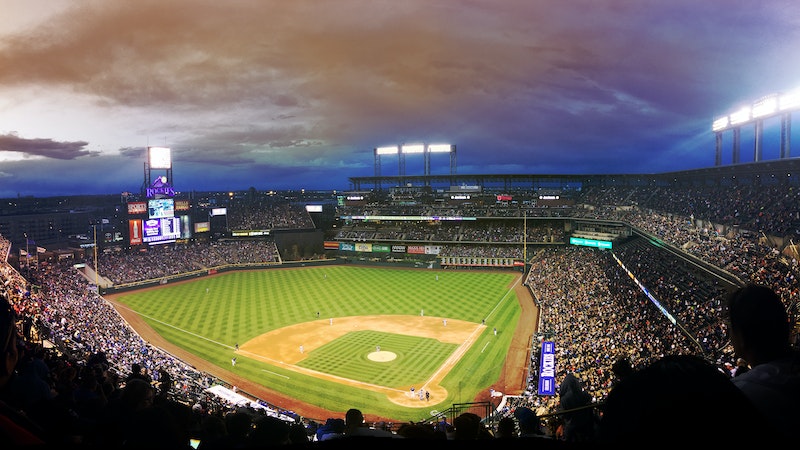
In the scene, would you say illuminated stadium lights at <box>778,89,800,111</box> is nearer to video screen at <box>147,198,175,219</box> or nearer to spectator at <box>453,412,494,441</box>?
spectator at <box>453,412,494,441</box>

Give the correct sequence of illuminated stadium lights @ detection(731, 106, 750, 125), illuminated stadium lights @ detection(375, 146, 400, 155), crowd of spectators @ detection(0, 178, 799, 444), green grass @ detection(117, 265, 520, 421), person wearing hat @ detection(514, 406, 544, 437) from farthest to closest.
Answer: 1. illuminated stadium lights @ detection(375, 146, 400, 155)
2. illuminated stadium lights @ detection(731, 106, 750, 125)
3. green grass @ detection(117, 265, 520, 421)
4. crowd of spectators @ detection(0, 178, 799, 444)
5. person wearing hat @ detection(514, 406, 544, 437)

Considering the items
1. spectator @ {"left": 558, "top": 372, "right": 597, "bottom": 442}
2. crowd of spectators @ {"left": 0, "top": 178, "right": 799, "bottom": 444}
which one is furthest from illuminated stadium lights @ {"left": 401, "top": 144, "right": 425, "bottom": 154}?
spectator @ {"left": 558, "top": 372, "right": 597, "bottom": 442}

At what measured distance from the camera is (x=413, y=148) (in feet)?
261

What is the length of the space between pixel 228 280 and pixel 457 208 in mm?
34673

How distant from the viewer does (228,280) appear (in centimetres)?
5616

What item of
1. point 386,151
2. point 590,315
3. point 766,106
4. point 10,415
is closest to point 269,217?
point 386,151

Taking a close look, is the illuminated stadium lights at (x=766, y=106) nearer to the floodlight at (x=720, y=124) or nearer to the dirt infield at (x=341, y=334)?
the floodlight at (x=720, y=124)

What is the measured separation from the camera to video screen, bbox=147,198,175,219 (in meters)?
59.2

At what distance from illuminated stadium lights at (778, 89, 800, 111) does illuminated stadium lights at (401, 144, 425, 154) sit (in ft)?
168

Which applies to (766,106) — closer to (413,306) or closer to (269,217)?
(413,306)

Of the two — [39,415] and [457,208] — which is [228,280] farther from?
[39,415]

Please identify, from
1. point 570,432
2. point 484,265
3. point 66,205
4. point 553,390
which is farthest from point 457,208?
point 66,205

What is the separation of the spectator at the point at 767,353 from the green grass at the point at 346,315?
71.2ft

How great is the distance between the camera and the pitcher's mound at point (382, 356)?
30.2 meters
